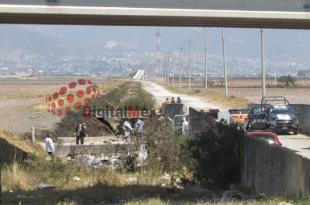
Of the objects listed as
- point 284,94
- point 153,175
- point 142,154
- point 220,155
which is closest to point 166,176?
point 153,175

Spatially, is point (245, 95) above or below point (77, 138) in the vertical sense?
above

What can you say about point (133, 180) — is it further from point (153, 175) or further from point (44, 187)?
point (44, 187)

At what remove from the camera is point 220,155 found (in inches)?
868

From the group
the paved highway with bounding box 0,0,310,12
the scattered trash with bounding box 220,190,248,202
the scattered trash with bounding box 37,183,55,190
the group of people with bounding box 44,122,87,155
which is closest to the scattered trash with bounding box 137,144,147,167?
the scattered trash with bounding box 37,183,55,190

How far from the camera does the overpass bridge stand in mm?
16938

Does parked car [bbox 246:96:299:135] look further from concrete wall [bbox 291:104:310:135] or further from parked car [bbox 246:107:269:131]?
concrete wall [bbox 291:104:310:135]

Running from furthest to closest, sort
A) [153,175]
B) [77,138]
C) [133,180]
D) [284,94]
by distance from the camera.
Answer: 1. [284,94]
2. [77,138]
3. [153,175]
4. [133,180]

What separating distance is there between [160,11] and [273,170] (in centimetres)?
512

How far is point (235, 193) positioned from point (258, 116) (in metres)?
21.8

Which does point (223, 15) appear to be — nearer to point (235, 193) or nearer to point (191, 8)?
point (191, 8)

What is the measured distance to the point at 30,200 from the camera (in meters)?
18.2

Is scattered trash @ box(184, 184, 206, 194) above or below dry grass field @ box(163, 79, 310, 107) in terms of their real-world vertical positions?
below

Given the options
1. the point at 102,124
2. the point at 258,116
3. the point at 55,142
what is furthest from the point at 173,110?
the point at 55,142

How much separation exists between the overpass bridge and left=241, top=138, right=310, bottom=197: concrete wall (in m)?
3.62
